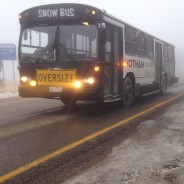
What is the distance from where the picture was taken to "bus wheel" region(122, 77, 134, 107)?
1274cm

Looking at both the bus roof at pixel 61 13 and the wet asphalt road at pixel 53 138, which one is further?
the bus roof at pixel 61 13

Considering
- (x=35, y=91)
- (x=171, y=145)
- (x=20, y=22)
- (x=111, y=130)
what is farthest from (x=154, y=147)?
(x=20, y=22)

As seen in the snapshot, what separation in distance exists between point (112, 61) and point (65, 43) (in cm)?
169

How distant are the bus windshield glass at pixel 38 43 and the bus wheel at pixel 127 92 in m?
3.15

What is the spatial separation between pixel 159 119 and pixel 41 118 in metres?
3.15

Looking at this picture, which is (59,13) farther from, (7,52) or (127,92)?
(7,52)

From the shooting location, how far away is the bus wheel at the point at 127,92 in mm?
12738

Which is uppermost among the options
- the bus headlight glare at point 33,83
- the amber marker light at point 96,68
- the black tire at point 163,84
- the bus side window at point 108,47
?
the bus side window at point 108,47

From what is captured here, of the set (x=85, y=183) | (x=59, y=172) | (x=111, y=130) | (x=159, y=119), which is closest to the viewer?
(x=85, y=183)

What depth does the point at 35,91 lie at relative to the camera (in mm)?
10750

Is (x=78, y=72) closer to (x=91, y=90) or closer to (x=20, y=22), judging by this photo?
(x=91, y=90)

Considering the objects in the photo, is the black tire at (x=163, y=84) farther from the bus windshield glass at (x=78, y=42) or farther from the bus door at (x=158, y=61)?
the bus windshield glass at (x=78, y=42)

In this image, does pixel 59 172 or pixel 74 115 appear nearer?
pixel 59 172

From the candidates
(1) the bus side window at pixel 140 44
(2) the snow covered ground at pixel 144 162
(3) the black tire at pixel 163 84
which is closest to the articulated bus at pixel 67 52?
(2) the snow covered ground at pixel 144 162
